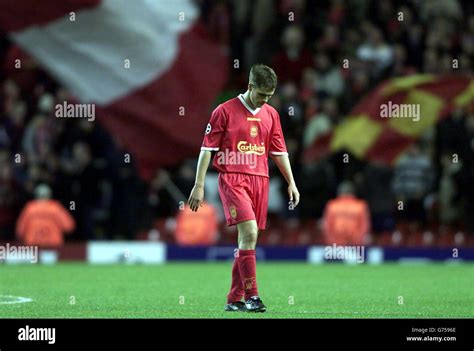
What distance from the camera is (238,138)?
14.2 meters

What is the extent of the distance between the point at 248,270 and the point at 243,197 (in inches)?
28.7

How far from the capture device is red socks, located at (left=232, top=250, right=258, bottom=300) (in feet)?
46.1

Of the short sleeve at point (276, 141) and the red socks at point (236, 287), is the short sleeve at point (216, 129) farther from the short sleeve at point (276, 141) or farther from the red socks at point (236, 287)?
the red socks at point (236, 287)

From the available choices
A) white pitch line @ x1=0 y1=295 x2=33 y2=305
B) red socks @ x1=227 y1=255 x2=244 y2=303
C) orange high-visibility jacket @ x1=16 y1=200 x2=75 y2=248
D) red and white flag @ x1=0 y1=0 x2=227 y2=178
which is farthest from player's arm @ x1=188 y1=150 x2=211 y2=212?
orange high-visibility jacket @ x1=16 y1=200 x2=75 y2=248

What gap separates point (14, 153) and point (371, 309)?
44.2ft

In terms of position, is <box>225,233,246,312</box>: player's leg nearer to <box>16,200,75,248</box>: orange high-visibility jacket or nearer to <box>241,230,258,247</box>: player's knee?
<box>241,230,258,247</box>: player's knee

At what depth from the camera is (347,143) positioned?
25953 millimetres

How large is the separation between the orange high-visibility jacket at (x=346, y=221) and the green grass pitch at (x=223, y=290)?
72 centimetres

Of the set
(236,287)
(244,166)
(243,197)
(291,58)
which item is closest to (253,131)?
(244,166)

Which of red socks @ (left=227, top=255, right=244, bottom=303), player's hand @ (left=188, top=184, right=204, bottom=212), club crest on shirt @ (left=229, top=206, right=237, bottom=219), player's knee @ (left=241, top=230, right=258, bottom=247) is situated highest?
player's hand @ (left=188, top=184, right=204, bottom=212)

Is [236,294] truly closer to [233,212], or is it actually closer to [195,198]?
[233,212]

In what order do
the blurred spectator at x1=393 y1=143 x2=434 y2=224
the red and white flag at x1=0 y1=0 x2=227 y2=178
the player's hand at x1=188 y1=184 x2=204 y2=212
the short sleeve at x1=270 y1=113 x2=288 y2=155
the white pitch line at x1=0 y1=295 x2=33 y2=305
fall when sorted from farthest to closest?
the blurred spectator at x1=393 y1=143 x2=434 y2=224
the red and white flag at x1=0 y1=0 x2=227 y2=178
the white pitch line at x1=0 y1=295 x2=33 y2=305
the short sleeve at x1=270 y1=113 x2=288 y2=155
the player's hand at x1=188 y1=184 x2=204 y2=212
